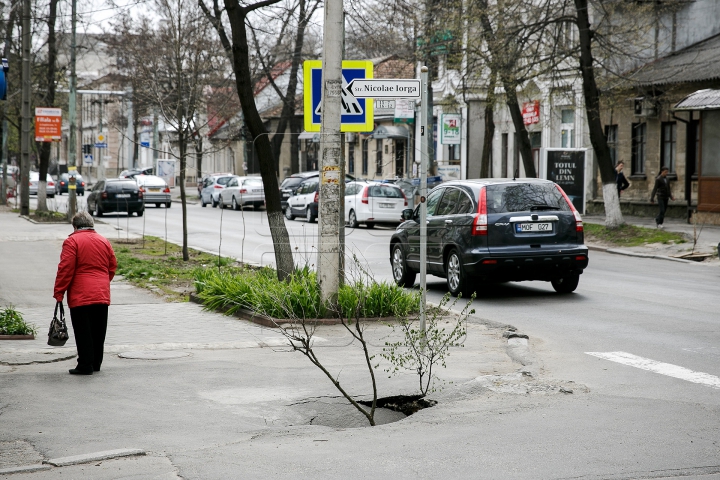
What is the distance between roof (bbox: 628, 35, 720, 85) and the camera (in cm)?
2859

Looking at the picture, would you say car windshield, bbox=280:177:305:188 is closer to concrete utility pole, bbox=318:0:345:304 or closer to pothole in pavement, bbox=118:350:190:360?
concrete utility pole, bbox=318:0:345:304

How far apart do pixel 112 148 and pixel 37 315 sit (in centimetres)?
9312

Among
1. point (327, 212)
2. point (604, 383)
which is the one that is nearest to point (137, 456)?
point (604, 383)

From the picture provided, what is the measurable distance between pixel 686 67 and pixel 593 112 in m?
7.15

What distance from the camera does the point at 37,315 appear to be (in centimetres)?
1244

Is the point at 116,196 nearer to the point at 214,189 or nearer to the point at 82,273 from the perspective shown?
the point at 214,189

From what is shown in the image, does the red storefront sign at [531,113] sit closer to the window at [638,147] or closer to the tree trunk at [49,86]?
the window at [638,147]

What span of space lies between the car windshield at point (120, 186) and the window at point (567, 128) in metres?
17.0

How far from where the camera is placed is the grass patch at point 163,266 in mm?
15672

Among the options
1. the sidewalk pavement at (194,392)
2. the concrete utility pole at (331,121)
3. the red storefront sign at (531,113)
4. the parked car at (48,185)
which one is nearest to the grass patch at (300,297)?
the sidewalk pavement at (194,392)

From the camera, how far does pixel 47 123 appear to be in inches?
1342

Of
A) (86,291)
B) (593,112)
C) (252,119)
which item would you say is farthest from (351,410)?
(593,112)

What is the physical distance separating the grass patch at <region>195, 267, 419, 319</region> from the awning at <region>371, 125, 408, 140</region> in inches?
1435

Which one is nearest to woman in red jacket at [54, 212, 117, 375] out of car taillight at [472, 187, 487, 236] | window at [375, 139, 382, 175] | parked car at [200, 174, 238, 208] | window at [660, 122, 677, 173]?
car taillight at [472, 187, 487, 236]
